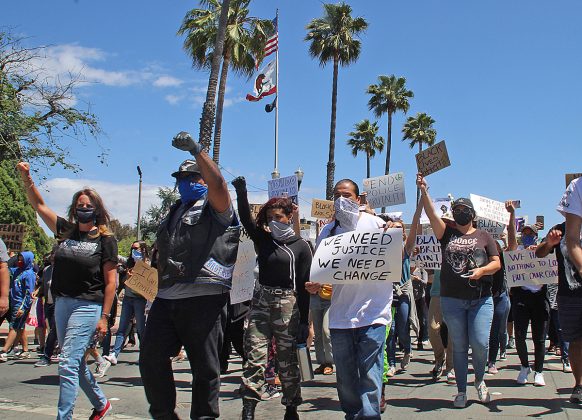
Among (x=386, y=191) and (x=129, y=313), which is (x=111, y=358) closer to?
(x=129, y=313)

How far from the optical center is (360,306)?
4.38m

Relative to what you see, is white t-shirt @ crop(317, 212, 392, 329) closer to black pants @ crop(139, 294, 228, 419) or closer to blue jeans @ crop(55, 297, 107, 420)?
black pants @ crop(139, 294, 228, 419)

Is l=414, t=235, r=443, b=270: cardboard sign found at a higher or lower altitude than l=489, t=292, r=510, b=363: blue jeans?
higher

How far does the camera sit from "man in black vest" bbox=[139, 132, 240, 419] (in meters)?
3.77

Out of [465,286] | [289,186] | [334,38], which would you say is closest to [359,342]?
[465,286]

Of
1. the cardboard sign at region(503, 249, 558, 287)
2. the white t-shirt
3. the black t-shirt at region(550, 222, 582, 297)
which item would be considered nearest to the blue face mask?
the white t-shirt

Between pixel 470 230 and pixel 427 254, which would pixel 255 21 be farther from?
pixel 470 230

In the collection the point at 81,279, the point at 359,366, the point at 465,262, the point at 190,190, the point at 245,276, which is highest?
the point at 190,190

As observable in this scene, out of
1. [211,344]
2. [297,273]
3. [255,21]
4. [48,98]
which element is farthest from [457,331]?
[255,21]

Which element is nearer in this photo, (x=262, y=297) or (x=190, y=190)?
(x=190, y=190)

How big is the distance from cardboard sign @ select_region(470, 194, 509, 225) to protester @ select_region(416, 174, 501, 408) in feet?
8.51

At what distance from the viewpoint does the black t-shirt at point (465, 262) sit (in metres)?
5.92

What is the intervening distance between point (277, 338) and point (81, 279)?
172 centimetres

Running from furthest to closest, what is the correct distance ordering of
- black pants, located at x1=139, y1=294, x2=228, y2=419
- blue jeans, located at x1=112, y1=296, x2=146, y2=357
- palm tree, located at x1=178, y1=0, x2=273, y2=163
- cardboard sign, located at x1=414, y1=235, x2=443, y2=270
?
palm tree, located at x1=178, y1=0, x2=273, y2=163, blue jeans, located at x1=112, y1=296, x2=146, y2=357, cardboard sign, located at x1=414, y1=235, x2=443, y2=270, black pants, located at x1=139, y1=294, x2=228, y2=419
